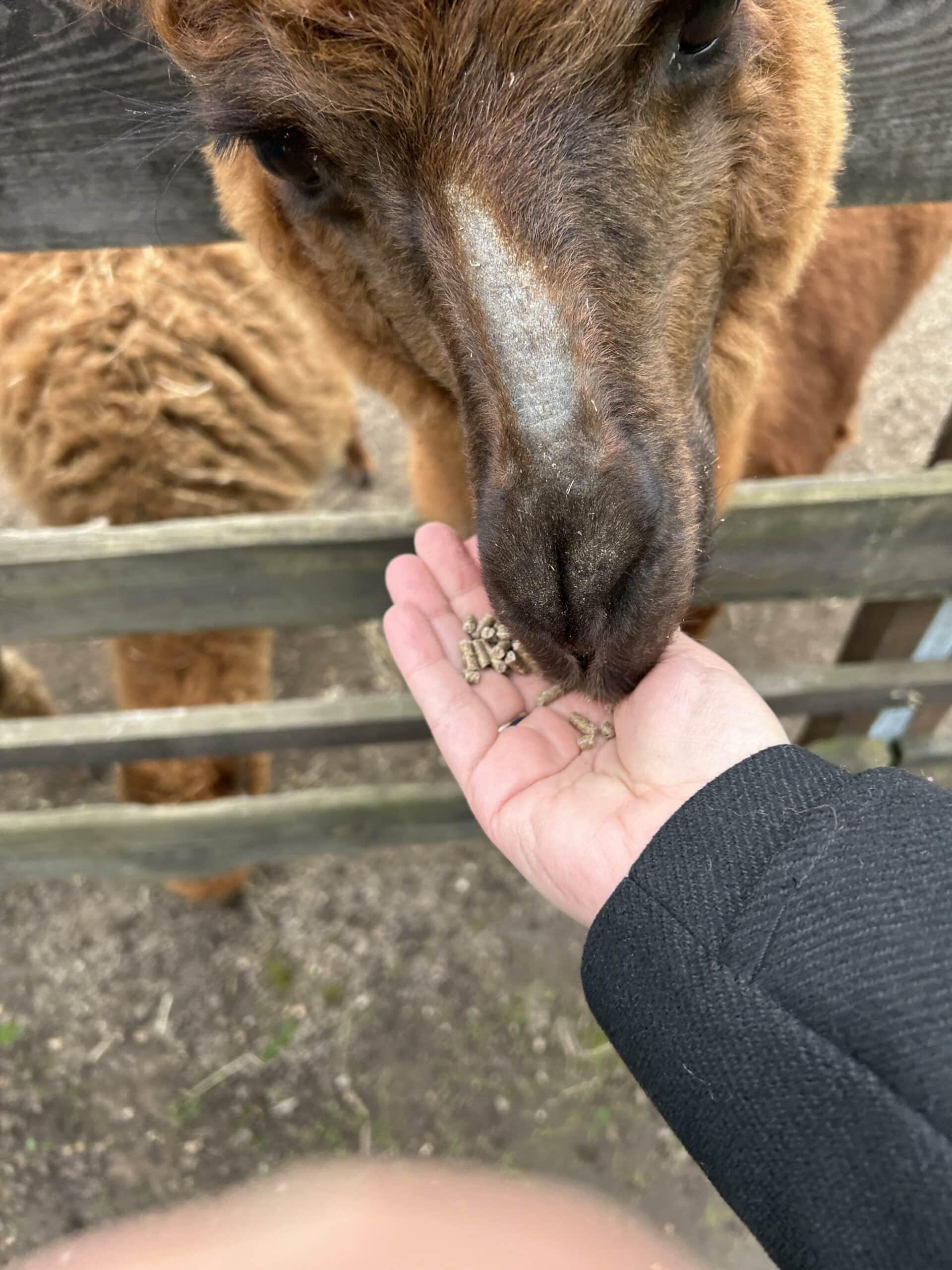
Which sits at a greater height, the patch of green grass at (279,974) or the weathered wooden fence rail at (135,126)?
the weathered wooden fence rail at (135,126)

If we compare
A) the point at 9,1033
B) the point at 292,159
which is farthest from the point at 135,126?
the point at 9,1033

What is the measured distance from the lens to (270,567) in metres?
2.07

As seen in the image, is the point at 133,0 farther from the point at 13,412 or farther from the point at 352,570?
the point at 13,412

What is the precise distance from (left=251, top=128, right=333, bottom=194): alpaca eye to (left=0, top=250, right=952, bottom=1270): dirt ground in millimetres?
2634

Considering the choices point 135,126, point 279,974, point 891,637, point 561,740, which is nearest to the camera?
point 135,126

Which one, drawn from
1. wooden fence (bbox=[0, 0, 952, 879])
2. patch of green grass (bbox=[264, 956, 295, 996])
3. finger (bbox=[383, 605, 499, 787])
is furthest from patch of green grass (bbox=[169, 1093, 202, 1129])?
finger (bbox=[383, 605, 499, 787])

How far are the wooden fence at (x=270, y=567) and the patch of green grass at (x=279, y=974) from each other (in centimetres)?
55

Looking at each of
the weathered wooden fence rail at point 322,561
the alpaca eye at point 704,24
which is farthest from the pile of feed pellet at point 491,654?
the alpaca eye at point 704,24

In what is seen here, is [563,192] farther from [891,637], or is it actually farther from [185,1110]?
[185,1110]

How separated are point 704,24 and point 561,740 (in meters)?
1.28

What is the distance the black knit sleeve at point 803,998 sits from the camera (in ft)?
3.10

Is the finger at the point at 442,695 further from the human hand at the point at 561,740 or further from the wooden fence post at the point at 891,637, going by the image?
the wooden fence post at the point at 891,637

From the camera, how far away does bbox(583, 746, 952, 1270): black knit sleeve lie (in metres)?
0.94

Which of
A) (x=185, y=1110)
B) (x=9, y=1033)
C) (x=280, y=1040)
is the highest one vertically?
(x=280, y=1040)
